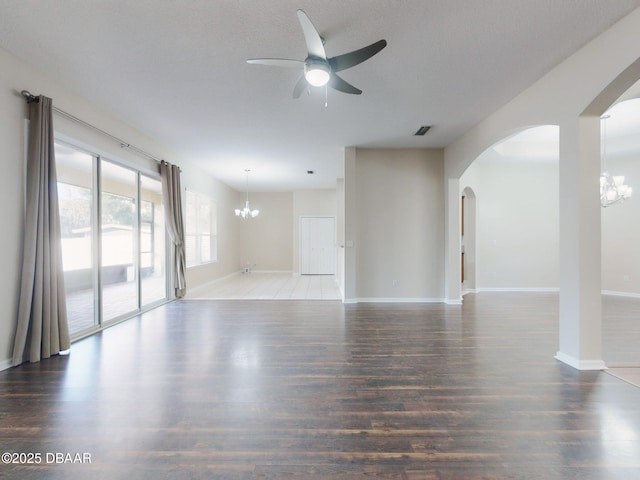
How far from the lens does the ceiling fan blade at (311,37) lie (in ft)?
5.87

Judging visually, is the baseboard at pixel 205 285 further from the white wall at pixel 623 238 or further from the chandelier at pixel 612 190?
the white wall at pixel 623 238

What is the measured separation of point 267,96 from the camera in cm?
340

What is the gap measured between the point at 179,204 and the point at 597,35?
6121 mm

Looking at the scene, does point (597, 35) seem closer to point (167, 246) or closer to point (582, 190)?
point (582, 190)

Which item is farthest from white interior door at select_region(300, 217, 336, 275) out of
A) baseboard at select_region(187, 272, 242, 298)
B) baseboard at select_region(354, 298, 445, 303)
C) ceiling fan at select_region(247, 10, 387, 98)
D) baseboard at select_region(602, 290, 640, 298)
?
ceiling fan at select_region(247, 10, 387, 98)

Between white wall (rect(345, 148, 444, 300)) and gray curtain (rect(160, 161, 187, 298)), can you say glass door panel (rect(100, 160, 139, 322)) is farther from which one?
white wall (rect(345, 148, 444, 300))

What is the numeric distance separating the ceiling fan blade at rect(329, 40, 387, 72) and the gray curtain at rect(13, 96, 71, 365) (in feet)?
9.60

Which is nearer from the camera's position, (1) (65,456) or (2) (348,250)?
(1) (65,456)

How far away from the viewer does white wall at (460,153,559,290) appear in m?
6.81

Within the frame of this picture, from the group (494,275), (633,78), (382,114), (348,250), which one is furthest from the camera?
(494,275)

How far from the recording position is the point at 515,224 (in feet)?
22.6

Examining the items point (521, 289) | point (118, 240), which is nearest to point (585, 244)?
point (521, 289)

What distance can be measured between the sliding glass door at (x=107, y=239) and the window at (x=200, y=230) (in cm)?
118

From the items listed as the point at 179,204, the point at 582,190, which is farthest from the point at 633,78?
the point at 179,204
